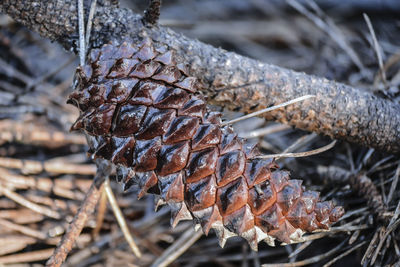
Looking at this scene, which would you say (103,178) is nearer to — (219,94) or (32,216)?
(219,94)

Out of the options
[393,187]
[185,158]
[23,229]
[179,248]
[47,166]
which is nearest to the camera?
[185,158]

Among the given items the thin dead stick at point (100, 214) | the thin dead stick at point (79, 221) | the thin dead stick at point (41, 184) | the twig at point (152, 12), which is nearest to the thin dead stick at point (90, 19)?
the twig at point (152, 12)

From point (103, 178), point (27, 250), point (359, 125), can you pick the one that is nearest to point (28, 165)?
point (27, 250)

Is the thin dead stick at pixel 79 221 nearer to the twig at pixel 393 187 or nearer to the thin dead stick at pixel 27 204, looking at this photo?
the thin dead stick at pixel 27 204

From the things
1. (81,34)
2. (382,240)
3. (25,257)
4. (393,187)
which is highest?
(81,34)

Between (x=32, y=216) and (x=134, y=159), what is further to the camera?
(x=32, y=216)

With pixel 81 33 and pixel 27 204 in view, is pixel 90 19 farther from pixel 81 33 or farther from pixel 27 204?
pixel 27 204

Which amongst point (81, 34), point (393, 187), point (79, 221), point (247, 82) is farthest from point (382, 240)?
point (81, 34)
